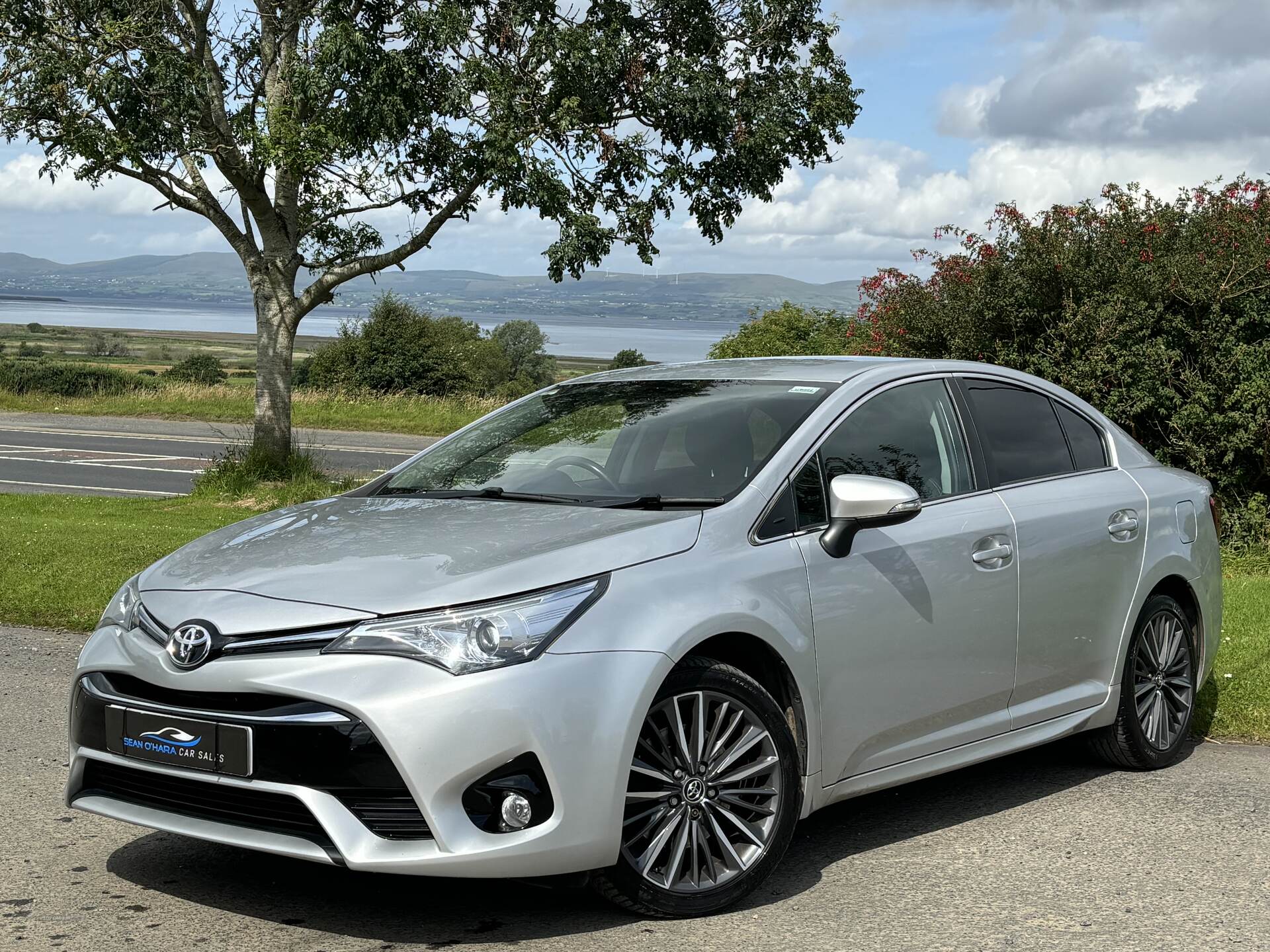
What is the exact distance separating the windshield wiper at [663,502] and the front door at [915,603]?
0.32 m

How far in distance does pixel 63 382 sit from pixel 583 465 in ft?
124

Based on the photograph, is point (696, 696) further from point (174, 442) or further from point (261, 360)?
point (174, 442)

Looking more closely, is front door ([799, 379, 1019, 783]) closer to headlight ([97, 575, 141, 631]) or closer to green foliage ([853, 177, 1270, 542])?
headlight ([97, 575, 141, 631])

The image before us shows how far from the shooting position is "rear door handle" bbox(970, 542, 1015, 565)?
5078 mm

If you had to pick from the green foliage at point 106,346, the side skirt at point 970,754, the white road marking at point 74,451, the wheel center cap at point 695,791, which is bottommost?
the white road marking at point 74,451

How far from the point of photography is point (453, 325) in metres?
48.0

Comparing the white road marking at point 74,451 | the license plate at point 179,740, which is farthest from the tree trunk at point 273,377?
the license plate at point 179,740

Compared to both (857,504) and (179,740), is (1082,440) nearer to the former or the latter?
(857,504)

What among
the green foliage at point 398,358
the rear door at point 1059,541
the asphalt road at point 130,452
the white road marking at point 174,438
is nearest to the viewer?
the rear door at point 1059,541

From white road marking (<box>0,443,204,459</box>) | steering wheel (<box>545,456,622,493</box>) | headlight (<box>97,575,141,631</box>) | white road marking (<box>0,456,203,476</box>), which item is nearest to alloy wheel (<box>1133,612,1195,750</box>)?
steering wheel (<box>545,456,622,493</box>)

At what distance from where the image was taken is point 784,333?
33812 millimetres

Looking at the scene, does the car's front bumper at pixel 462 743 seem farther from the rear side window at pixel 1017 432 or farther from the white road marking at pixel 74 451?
the white road marking at pixel 74 451

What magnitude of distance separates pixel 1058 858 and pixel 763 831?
1.15 meters

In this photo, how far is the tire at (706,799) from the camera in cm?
407
